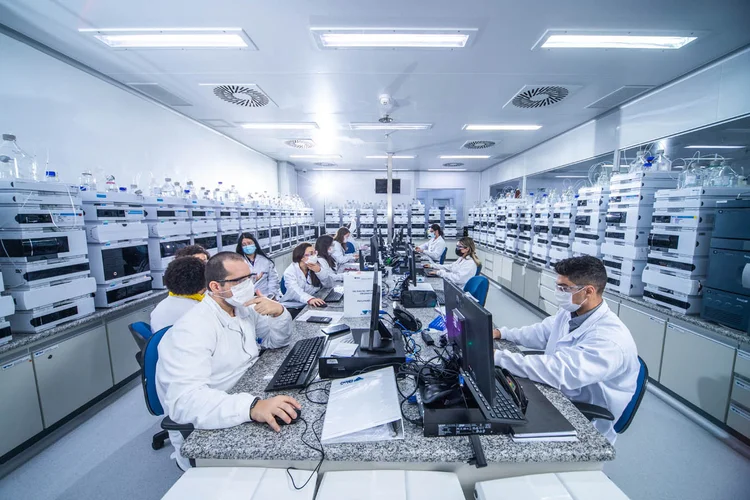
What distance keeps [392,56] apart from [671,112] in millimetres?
3048

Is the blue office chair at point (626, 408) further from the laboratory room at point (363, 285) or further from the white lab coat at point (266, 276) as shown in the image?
the white lab coat at point (266, 276)

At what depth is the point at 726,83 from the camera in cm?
250

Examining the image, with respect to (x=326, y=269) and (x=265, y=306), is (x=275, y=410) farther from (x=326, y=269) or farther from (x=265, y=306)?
(x=326, y=269)

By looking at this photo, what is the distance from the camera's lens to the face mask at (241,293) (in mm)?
1375

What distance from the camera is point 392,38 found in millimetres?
2301

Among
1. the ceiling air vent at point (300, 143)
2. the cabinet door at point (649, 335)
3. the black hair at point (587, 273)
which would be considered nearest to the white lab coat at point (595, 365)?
the black hair at point (587, 273)

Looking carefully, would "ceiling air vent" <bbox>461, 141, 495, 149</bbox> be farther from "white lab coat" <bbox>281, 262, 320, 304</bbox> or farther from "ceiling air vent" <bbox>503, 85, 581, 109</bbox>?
"white lab coat" <bbox>281, 262, 320, 304</bbox>

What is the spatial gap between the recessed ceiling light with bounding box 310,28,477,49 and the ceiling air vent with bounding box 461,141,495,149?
129 inches

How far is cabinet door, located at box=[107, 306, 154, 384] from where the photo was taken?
2.31 meters

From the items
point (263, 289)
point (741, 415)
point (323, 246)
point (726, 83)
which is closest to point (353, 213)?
point (323, 246)

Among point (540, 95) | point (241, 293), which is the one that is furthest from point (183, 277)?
point (540, 95)

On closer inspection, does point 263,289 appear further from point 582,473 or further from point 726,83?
point 726,83

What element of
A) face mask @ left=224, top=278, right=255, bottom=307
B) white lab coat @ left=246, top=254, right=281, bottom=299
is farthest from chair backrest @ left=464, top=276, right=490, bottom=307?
white lab coat @ left=246, top=254, right=281, bottom=299

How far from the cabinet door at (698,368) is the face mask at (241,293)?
3155 millimetres
